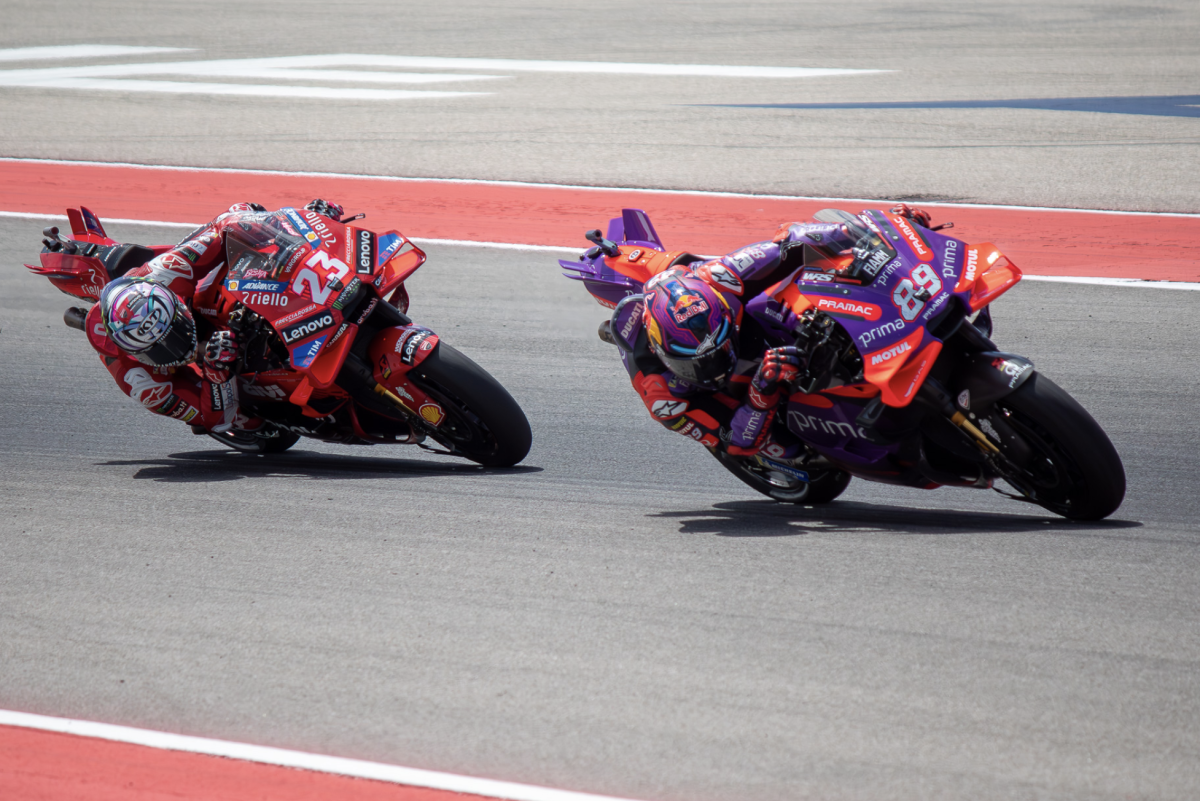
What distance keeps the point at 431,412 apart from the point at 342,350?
0.54 m

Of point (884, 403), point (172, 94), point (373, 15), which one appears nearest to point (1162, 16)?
point (373, 15)

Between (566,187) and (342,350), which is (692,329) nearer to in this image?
(342,350)

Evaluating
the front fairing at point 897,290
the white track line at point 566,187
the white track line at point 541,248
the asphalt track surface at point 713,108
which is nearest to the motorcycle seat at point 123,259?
the front fairing at point 897,290

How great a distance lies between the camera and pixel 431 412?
6418 millimetres

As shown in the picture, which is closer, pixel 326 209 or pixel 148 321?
pixel 148 321

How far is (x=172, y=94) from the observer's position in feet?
69.5

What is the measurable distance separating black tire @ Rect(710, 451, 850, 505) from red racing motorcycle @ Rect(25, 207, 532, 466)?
1.20 meters

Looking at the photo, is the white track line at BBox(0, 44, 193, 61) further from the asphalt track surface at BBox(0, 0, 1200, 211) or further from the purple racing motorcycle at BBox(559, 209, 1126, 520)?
the purple racing motorcycle at BBox(559, 209, 1126, 520)

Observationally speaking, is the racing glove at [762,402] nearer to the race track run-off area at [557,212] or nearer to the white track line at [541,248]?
the white track line at [541,248]

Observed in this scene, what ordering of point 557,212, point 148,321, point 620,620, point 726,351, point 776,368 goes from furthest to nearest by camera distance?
1. point 557,212
2. point 148,321
3. point 726,351
4. point 776,368
5. point 620,620

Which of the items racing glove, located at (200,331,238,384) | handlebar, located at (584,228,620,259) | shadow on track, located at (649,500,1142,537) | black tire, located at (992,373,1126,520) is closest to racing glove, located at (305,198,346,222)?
racing glove, located at (200,331,238,384)

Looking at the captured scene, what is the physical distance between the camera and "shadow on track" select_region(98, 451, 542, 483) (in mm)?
6723

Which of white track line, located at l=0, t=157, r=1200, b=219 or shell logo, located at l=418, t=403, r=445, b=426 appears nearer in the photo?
shell logo, located at l=418, t=403, r=445, b=426

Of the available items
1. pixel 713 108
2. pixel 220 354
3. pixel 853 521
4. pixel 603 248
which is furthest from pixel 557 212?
pixel 853 521
